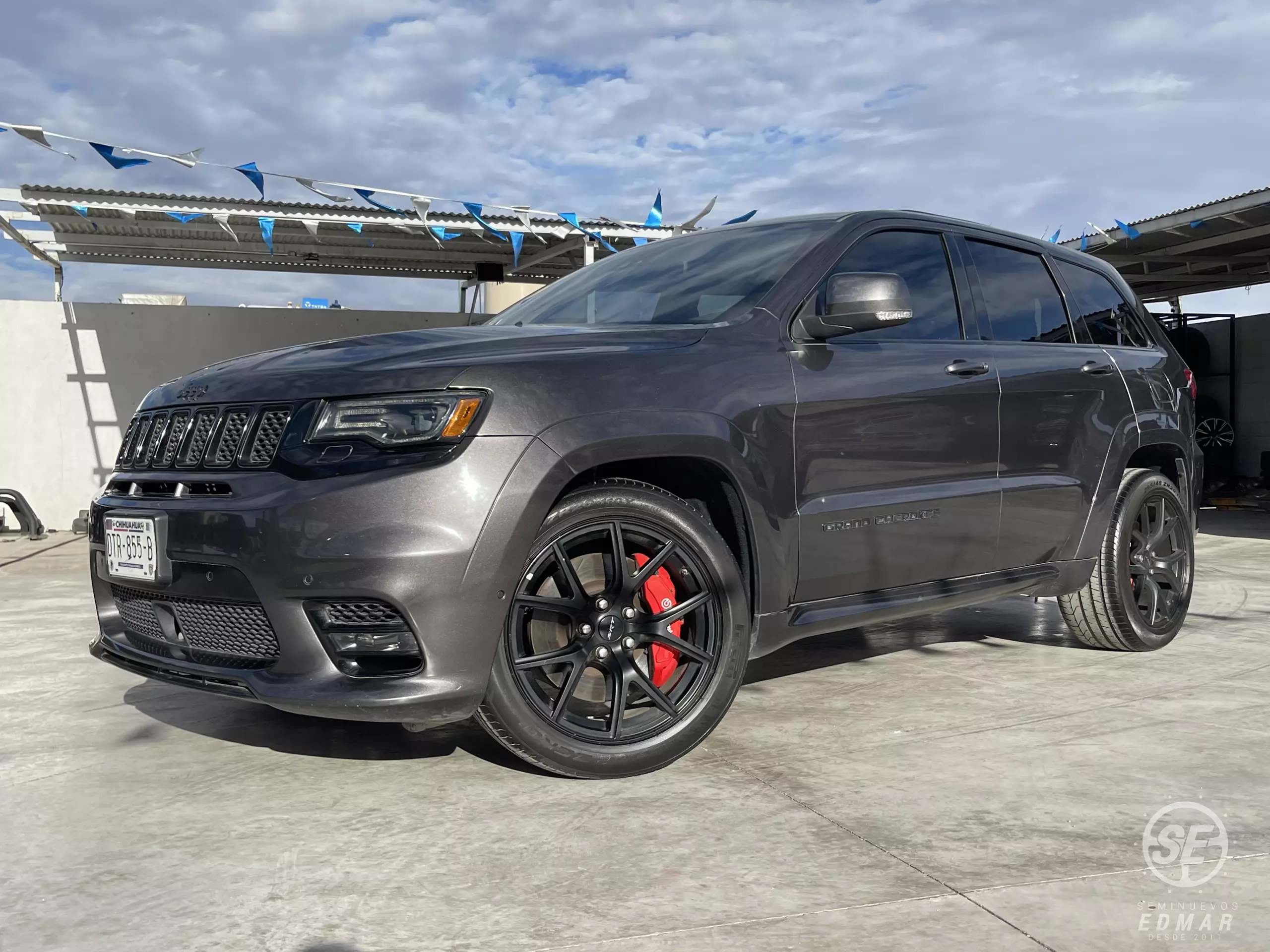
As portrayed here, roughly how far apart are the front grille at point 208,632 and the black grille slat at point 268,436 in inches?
14.8

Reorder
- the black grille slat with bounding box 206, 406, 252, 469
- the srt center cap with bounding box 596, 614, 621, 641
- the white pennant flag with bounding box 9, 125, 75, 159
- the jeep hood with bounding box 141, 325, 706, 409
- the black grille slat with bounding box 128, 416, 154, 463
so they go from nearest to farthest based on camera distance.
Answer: the jeep hood with bounding box 141, 325, 706, 409
the black grille slat with bounding box 206, 406, 252, 469
the srt center cap with bounding box 596, 614, 621, 641
the black grille slat with bounding box 128, 416, 154, 463
the white pennant flag with bounding box 9, 125, 75, 159

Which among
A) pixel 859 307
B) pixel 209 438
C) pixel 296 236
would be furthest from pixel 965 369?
pixel 296 236

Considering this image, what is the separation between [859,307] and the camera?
3.47 meters

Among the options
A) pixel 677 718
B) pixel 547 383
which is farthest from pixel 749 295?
pixel 677 718

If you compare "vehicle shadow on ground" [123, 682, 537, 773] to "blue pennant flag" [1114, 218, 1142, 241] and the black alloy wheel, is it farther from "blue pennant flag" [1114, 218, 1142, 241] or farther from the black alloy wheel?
"blue pennant flag" [1114, 218, 1142, 241]

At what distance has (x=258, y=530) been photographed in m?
2.80

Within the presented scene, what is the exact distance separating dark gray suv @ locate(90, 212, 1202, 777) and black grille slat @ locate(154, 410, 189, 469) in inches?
0.5

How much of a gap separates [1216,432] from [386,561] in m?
17.0

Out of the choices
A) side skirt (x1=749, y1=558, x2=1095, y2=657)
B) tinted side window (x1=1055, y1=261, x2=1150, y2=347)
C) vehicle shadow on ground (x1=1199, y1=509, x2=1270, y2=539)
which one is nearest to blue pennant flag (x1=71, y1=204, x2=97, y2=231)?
tinted side window (x1=1055, y1=261, x2=1150, y2=347)

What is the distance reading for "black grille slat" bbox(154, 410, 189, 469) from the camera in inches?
126

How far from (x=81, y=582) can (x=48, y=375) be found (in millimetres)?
6219

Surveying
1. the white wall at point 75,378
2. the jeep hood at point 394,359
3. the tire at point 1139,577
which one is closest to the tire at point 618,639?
the jeep hood at point 394,359

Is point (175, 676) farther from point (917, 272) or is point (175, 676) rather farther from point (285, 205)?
point (285, 205)

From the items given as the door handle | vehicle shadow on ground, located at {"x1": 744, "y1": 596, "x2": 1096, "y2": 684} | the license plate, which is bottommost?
vehicle shadow on ground, located at {"x1": 744, "y1": 596, "x2": 1096, "y2": 684}
